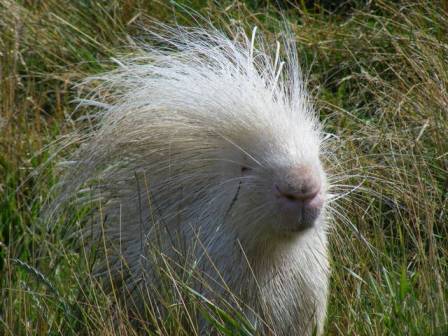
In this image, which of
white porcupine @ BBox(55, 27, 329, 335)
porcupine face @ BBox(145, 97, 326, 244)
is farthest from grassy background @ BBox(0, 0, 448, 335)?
porcupine face @ BBox(145, 97, 326, 244)

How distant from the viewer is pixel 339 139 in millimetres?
3713

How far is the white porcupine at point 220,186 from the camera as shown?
9.96ft

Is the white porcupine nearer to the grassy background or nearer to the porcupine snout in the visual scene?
the porcupine snout

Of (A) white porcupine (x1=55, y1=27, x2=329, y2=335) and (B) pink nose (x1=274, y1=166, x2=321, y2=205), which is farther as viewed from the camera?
(A) white porcupine (x1=55, y1=27, x2=329, y2=335)

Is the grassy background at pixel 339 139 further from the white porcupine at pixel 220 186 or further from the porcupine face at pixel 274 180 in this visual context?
the porcupine face at pixel 274 180

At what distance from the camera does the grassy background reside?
323cm

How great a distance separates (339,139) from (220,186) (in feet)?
2.23

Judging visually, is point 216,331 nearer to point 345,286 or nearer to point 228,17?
A: point 345,286

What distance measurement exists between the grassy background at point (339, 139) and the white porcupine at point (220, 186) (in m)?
0.15

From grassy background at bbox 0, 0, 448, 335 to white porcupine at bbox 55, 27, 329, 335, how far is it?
153 mm

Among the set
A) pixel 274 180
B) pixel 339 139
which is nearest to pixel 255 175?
pixel 274 180

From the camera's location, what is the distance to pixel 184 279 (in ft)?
10.5

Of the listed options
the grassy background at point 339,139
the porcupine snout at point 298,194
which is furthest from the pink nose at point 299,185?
the grassy background at point 339,139

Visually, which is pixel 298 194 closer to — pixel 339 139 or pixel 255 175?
pixel 255 175
